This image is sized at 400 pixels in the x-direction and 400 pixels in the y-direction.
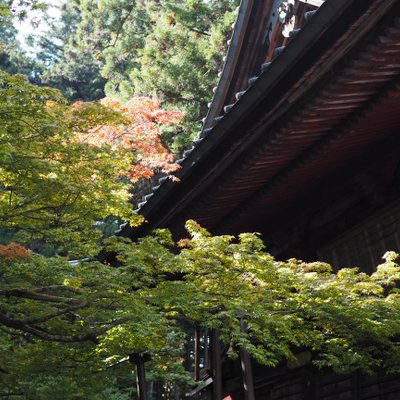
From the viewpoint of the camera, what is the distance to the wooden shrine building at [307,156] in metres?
5.46

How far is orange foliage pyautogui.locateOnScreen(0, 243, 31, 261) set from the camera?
6191mm

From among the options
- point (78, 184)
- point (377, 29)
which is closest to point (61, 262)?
point (78, 184)

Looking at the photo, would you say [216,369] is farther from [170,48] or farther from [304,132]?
[170,48]

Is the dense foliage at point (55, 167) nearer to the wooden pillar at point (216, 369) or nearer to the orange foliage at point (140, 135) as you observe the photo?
the orange foliage at point (140, 135)

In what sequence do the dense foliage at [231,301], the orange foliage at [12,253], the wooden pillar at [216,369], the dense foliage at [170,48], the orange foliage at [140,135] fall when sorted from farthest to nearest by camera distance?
1. the dense foliage at [170,48]
2. the orange foliage at [140,135]
3. the wooden pillar at [216,369]
4. the orange foliage at [12,253]
5. the dense foliage at [231,301]

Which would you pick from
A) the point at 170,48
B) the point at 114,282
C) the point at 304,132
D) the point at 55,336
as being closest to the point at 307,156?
the point at 304,132

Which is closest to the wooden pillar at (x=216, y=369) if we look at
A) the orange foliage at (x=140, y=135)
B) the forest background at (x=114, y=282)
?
the forest background at (x=114, y=282)

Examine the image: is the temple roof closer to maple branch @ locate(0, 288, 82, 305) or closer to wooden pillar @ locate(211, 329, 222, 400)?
wooden pillar @ locate(211, 329, 222, 400)

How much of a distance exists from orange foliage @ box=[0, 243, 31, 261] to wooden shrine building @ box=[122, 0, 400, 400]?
7.77ft

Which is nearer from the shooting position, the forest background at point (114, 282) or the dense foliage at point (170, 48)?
the forest background at point (114, 282)

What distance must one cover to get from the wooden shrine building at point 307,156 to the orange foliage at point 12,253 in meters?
2.37

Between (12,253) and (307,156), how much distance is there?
3583 mm

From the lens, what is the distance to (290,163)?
7.61 meters

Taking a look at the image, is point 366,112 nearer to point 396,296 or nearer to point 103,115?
point 396,296
